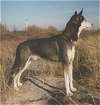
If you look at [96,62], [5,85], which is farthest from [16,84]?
[96,62]

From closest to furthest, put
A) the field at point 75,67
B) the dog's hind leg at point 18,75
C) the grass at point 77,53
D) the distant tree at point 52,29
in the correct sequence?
the field at point 75,67 < the dog's hind leg at point 18,75 < the grass at point 77,53 < the distant tree at point 52,29

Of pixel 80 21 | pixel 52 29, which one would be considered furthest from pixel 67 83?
pixel 52 29

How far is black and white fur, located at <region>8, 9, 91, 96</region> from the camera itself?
608cm

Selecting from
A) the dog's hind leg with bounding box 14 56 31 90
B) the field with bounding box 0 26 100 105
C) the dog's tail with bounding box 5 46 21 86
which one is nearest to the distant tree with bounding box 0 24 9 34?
the field with bounding box 0 26 100 105

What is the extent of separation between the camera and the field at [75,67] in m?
6.00

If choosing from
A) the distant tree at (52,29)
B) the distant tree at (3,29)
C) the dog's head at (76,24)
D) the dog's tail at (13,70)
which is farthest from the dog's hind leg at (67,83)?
the distant tree at (3,29)

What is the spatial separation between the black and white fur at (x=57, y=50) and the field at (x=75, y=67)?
19 cm

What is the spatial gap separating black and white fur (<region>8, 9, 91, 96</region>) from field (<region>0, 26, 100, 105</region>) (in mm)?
195

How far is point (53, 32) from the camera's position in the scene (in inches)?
289

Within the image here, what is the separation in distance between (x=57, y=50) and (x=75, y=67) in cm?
70

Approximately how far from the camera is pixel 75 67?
22.2 feet

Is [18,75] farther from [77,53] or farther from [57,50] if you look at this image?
[77,53]

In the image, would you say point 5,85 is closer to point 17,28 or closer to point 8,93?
point 8,93

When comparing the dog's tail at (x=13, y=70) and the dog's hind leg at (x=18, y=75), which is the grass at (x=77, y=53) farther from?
the dog's hind leg at (x=18, y=75)
